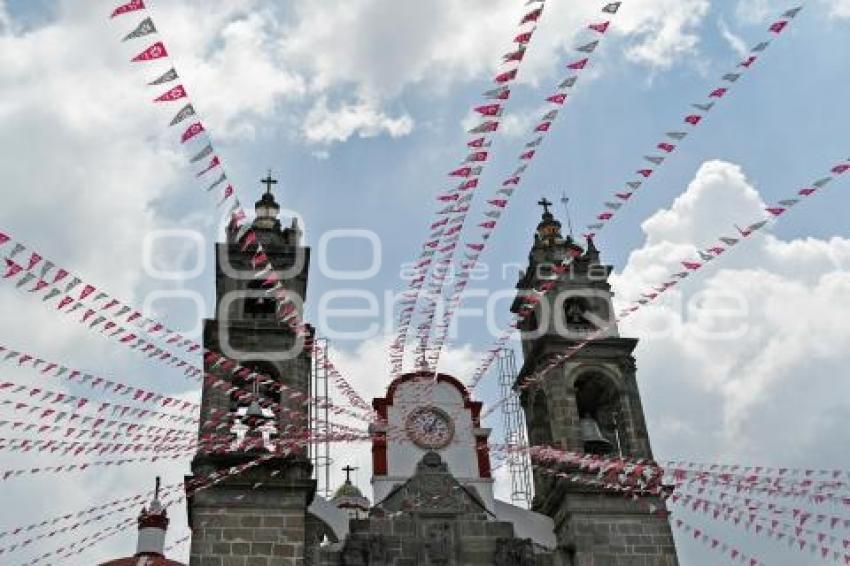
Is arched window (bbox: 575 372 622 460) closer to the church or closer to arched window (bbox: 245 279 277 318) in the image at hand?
the church

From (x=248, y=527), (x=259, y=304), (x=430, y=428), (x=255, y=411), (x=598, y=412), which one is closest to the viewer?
(x=248, y=527)

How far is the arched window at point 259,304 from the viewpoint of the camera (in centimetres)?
1936

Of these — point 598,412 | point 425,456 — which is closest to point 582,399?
point 598,412

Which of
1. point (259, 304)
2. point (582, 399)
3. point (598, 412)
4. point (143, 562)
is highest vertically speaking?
point (259, 304)

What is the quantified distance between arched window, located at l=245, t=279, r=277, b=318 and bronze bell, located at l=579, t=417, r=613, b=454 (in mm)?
7452

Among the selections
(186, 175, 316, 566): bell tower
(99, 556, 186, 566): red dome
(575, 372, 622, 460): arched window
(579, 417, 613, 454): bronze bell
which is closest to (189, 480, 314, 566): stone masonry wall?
(186, 175, 316, 566): bell tower

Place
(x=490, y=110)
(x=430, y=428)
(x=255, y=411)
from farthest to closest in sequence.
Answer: (x=430, y=428) < (x=255, y=411) < (x=490, y=110)

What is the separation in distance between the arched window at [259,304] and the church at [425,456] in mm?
30

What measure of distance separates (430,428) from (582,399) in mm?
3825

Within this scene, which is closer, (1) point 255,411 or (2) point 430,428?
(1) point 255,411

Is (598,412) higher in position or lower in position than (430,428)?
higher

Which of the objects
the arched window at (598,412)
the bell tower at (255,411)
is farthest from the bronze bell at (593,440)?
the bell tower at (255,411)

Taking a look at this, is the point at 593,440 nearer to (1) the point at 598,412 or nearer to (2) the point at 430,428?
Answer: (1) the point at 598,412

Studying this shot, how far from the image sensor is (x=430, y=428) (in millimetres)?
19031
